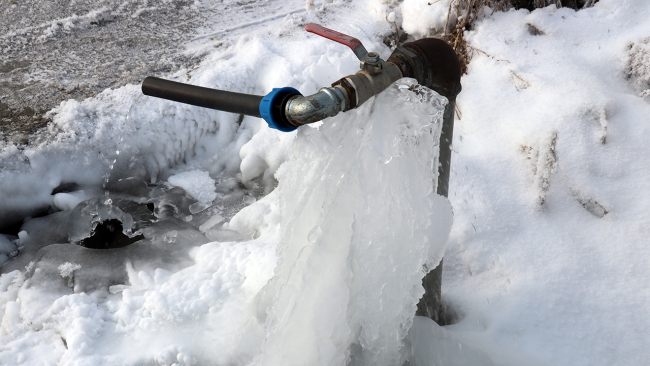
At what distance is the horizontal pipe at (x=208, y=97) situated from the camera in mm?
978

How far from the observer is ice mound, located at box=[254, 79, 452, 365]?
1.13 metres

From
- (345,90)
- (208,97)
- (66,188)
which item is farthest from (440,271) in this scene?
(66,188)

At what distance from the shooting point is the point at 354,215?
1.17 meters

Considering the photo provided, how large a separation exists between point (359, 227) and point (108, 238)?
1452 mm

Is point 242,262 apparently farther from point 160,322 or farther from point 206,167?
point 206,167

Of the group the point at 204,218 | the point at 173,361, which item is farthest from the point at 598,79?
the point at 173,361

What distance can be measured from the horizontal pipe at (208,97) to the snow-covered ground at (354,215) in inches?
7.6

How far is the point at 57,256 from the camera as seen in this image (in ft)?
6.43

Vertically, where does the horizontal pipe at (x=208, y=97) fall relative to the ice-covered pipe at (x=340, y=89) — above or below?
below

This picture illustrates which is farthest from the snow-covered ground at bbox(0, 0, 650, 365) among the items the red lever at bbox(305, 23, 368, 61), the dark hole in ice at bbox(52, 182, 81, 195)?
the red lever at bbox(305, 23, 368, 61)

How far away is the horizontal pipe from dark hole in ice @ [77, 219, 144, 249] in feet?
4.01

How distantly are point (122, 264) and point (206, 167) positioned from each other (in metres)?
0.76

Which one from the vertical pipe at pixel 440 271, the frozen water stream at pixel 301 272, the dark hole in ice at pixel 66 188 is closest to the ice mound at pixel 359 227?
the frozen water stream at pixel 301 272

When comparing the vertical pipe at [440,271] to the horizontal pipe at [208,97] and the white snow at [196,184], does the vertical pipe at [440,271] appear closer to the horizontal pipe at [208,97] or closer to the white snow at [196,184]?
the horizontal pipe at [208,97]
